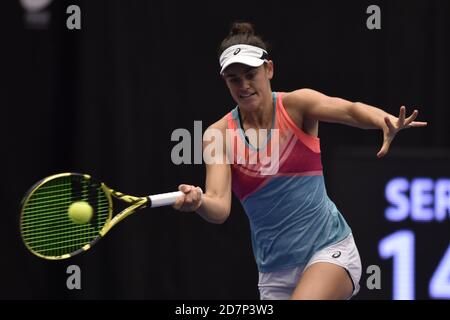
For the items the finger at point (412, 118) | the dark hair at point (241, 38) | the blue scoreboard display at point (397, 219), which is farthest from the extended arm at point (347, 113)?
the blue scoreboard display at point (397, 219)

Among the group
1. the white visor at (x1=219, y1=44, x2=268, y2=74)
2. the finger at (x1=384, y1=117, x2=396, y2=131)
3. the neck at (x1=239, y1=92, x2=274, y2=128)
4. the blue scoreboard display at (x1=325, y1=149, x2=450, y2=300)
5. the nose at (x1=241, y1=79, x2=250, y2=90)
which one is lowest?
the blue scoreboard display at (x1=325, y1=149, x2=450, y2=300)

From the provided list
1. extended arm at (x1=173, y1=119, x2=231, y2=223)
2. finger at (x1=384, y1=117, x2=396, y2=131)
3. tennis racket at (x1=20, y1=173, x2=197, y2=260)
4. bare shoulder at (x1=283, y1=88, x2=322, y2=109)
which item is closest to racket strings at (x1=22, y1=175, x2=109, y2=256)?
tennis racket at (x1=20, y1=173, x2=197, y2=260)

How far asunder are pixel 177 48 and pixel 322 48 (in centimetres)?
80

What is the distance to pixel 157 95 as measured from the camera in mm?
6352

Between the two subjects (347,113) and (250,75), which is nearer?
(347,113)

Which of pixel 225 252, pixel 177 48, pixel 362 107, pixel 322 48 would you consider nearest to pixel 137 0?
pixel 177 48

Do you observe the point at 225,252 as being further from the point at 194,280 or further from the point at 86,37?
the point at 86,37

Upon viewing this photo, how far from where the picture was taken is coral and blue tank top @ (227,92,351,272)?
15.5ft

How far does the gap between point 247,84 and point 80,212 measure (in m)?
0.86

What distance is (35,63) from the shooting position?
6.30 m

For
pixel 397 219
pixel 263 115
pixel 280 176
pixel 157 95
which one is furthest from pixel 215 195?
pixel 157 95

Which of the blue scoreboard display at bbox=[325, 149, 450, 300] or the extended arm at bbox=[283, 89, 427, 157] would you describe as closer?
the extended arm at bbox=[283, 89, 427, 157]

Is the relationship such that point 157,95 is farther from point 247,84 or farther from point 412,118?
point 412,118

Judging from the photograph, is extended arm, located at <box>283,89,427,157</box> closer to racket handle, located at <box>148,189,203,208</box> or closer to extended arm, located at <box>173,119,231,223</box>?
extended arm, located at <box>173,119,231,223</box>
